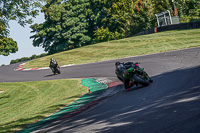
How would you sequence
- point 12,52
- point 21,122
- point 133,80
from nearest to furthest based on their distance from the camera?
point 21,122, point 133,80, point 12,52

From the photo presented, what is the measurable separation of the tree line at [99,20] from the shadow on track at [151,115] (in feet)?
127

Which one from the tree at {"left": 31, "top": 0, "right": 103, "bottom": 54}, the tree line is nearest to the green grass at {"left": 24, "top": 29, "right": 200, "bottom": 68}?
the tree line

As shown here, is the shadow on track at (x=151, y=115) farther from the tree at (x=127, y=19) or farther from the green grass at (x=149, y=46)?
the tree at (x=127, y=19)

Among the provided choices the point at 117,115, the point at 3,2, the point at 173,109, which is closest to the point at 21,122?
the point at 117,115

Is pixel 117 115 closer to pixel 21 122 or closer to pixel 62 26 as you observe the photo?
pixel 21 122

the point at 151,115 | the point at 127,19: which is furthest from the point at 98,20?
the point at 151,115

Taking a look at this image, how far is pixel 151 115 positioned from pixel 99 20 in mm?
63931

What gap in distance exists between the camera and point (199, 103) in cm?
563

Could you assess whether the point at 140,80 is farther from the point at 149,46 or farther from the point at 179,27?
the point at 179,27

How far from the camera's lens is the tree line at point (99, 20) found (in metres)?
49.1

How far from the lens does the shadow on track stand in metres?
4.75

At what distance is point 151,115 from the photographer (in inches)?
218

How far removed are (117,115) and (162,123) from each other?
1602mm

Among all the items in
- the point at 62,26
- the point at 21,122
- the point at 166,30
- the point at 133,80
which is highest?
the point at 62,26
